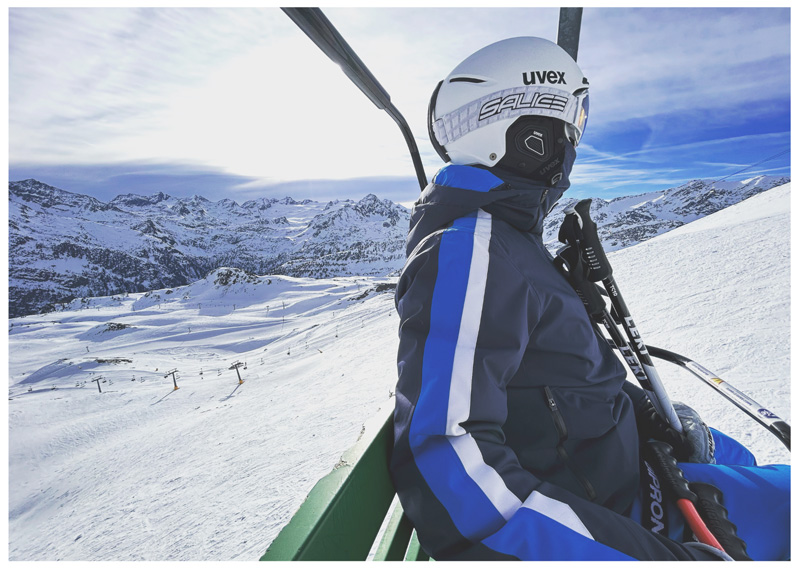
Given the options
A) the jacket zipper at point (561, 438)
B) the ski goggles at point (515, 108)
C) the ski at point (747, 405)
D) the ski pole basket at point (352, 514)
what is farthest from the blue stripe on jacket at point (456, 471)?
the ski at point (747, 405)

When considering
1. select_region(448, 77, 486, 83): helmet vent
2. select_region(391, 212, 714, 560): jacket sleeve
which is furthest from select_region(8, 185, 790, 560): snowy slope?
select_region(448, 77, 486, 83): helmet vent

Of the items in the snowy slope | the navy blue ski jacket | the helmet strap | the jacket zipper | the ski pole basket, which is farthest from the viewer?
the snowy slope

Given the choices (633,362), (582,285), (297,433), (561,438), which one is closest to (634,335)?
(633,362)

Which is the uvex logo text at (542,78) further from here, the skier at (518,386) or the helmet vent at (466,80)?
the helmet vent at (466,80)

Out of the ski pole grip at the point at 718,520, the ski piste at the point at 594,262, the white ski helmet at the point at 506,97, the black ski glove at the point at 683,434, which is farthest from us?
the black ski glove at the point at 683,434

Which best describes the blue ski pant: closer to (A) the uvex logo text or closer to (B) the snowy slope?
(B) the snowy slope

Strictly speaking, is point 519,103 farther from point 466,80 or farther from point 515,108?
point 466,80

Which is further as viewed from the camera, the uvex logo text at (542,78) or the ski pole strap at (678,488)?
the uvex logo text at (542,78)
